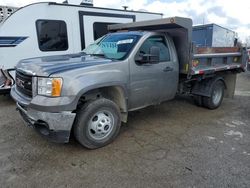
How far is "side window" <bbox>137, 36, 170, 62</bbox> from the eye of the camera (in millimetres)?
4505

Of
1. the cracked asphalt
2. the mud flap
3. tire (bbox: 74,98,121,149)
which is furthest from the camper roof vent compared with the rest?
tire (bbox: 74,98,121,149)

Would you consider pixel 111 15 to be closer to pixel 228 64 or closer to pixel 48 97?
pixel 228 64

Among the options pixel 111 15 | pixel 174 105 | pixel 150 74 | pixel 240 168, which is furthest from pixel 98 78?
pixel 111 15

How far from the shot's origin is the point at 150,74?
14.6 ft

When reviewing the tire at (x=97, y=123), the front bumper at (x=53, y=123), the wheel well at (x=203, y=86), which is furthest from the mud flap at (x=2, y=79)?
the wheel well at (x=203, y=86)

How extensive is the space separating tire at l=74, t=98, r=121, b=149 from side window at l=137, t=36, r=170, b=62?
132 cm

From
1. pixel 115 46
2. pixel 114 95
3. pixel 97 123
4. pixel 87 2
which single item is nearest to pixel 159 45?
pixel 115 46

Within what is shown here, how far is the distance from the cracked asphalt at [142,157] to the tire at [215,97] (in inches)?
29.4

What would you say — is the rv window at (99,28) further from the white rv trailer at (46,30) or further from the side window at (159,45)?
the side window at (159,45)

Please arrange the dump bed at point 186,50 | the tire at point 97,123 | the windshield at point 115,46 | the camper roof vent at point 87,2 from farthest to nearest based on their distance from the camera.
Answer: the camper roof vent at point 87,2 → the dump bed at point 186,50 → the windshield at point 115,46 → the tire at point 97,123

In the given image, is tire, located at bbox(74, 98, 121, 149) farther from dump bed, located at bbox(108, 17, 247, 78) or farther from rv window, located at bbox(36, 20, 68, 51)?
rv window, located at bbox(36, 20, 68, 51)

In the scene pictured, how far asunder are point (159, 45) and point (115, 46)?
92 cm

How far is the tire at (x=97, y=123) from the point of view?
11.9 feet

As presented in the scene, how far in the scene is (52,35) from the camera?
690 cm
